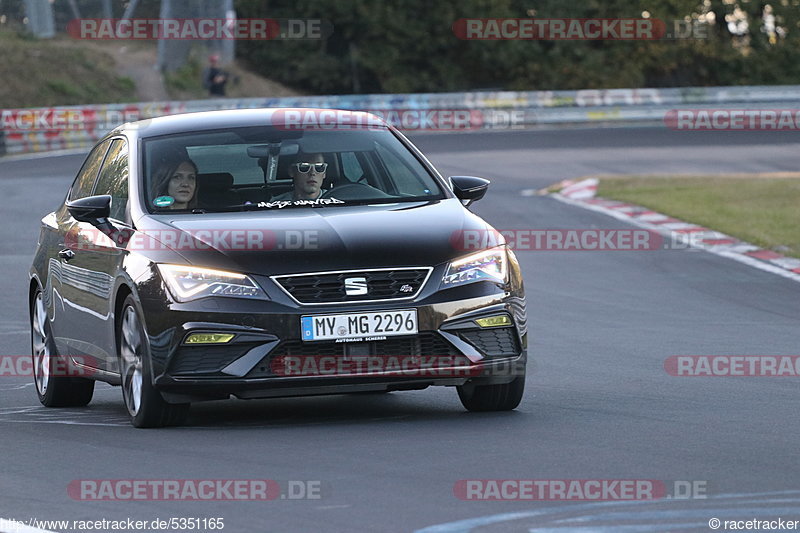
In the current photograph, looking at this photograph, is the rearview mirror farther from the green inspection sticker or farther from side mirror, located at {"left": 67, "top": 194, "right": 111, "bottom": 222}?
side mirror, located at {"left": 67, "top": 194, "right": 111, "bottom": 222}

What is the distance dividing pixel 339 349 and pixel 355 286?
29 cm

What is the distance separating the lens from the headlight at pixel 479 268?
789cm

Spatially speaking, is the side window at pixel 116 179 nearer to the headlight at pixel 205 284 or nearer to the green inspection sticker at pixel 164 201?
the green inspection sticker at pixel 164 201

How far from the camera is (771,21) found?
198 ft

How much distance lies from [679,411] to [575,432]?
97 centimetres

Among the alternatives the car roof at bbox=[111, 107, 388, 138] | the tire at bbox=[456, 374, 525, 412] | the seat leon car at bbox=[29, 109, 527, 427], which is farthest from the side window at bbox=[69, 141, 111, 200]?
the tire at bbox=[456, 374, 525, 412]

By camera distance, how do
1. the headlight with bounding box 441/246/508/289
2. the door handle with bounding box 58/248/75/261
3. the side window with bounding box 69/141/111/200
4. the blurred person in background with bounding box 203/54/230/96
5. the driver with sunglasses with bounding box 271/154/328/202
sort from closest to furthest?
the headlight with bounding box 441/246/508/289 < the driver with sunglasses with bounding box 271/154/328/202 < the door handle with bounding box 58/248/75/261 < the side window with bounding box 69/141/111/200 < the blurred person in background with bounding box 203/54/230/96

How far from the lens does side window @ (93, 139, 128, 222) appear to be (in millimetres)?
8812

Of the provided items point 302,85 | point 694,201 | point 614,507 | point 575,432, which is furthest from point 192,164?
point 302,85

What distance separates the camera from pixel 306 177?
8.83 meters

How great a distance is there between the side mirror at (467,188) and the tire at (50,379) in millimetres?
2388

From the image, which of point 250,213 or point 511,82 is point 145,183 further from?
point 511,82

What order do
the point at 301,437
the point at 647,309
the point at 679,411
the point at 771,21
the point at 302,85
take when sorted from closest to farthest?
1. the point at 301,437
2. the point at 679,411
3. the point at 647,309
4. the point at 302,85
5. the point at 771,21

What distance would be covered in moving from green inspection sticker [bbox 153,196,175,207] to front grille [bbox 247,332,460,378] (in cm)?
125
